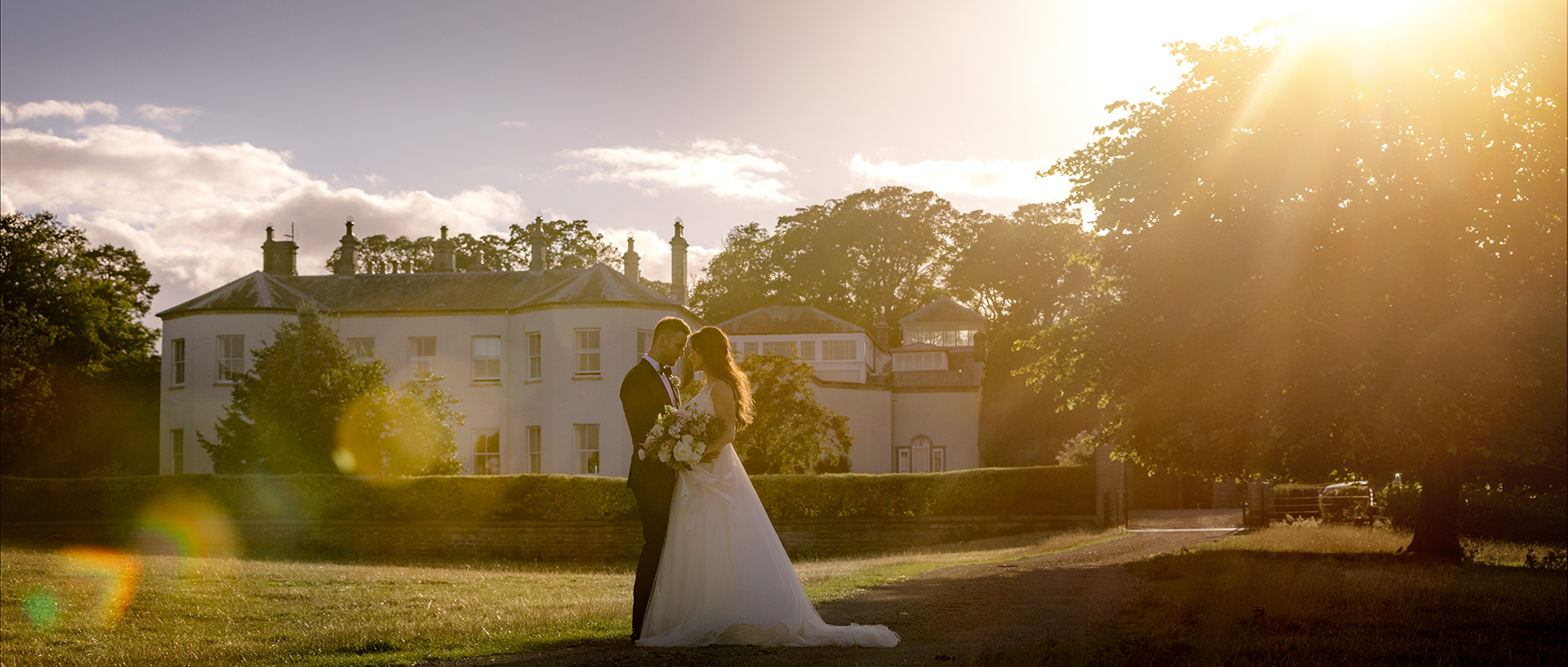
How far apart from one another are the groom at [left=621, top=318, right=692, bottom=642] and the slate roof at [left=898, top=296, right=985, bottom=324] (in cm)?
5162

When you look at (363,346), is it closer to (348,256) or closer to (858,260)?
(348,256)

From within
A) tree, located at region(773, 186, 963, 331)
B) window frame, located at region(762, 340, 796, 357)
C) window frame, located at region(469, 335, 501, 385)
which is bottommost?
window frame, located at region(469, 335, 501, 385)

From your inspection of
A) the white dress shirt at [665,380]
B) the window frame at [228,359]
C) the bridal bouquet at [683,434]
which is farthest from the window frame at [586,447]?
the bridal bouquet at [683,434]

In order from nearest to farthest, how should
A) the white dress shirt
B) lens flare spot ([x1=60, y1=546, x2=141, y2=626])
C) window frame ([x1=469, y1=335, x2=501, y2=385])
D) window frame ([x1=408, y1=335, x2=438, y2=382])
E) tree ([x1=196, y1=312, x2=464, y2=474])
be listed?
1. the white dress shirt
2. lens flare spot ([x1=60, y1=546, x2=141, y2=626])
3. tree ([x1=196, y1=312, x2=464, y2=474])
4. window frame ([x1=469, y1=335, x2=501, y2=385])
5. window frame ([x1=408, y1=335, x2=438, y2=382])

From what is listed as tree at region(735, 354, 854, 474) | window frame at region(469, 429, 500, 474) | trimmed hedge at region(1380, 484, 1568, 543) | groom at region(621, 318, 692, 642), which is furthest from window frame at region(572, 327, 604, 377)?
groom at region(621, 318, 692, 642)

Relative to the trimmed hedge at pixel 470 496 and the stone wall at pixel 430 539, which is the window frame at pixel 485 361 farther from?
the stone wall at pixel 430 539

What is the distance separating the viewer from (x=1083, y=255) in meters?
19.9

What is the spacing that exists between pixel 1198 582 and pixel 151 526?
25861mm

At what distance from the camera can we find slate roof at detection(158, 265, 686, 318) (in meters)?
37.0

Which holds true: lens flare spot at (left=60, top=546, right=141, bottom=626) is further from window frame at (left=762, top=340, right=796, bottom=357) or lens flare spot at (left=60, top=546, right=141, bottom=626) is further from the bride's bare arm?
window frame at (left=762, top=340, right=796, bottom=357)

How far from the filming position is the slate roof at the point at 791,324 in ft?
177

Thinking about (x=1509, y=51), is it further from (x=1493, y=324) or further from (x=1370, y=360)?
(x=1370, y=360)

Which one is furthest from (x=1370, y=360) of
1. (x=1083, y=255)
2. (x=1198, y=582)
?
(x=1083, y=255)

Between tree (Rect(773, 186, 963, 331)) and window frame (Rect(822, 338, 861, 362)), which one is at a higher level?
tree (Rect(773, 186, 963, 331))
